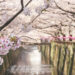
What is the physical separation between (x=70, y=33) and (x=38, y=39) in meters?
2.53

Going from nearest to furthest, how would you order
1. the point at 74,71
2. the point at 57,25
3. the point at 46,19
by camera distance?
the point at 74,71 < the point at 46,19 < the point at 57,25

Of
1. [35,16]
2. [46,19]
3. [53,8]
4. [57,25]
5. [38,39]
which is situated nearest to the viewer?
[53,8]

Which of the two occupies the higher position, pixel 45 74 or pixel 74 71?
pixel 74 71

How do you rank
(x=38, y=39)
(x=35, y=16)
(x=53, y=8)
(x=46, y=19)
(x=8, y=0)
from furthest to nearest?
(x=38, y=39) < (x=46, y=19) < (x=35, y=16) < (x=53, y=8) < (x=8, y=0)

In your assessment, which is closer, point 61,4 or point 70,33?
point 61,4

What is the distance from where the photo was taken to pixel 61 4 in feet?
14.6

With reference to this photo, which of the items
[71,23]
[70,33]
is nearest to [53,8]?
[71,23]

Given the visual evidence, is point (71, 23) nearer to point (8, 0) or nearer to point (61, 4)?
point (61, 4)

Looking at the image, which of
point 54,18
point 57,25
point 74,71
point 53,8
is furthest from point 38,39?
point 74,71

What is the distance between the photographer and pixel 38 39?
8211 millimetres

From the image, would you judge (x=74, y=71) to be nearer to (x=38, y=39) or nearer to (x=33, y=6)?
(x=33, y=6)

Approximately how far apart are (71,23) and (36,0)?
1563 mm

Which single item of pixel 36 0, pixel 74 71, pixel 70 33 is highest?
pixel 36 0

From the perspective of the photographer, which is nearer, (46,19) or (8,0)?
(8,0)
